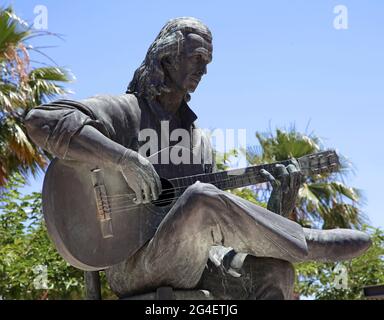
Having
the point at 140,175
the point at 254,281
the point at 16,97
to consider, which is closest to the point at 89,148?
the point at 140,175

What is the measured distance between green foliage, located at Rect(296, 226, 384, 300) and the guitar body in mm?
10860

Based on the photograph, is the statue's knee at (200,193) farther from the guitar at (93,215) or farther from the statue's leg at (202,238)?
the guitar at (93,215)

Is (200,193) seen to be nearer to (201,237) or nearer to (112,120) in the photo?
(201,237)

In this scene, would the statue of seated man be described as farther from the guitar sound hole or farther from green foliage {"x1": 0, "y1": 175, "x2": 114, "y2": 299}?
green foliage {"x1": 0, "y1": 175, "x2": 114, "y2": 299}

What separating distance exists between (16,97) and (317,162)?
843 cm

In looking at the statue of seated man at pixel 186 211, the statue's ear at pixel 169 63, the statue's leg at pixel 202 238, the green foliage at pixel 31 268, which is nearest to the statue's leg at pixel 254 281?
the statue of seated man at pixel 186 211

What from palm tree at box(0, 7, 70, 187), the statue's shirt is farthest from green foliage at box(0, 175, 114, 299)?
the statue's shirt

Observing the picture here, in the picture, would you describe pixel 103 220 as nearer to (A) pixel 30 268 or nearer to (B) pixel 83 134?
(B) pixel 83 134

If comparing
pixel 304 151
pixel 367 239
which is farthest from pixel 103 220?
pixel 304 151

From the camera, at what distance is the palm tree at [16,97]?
45.5ft

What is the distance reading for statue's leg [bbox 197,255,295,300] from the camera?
590 centimetres

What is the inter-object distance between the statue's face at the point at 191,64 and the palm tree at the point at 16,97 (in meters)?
7.80
